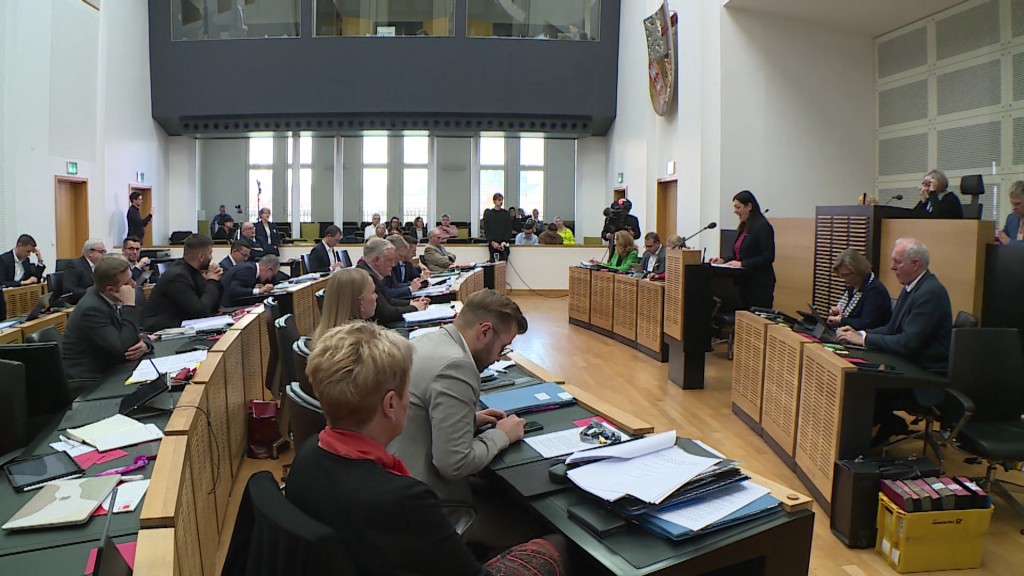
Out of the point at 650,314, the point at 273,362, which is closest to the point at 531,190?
the point at 650,314

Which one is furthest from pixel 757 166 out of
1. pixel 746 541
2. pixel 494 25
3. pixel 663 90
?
pixel 746 541

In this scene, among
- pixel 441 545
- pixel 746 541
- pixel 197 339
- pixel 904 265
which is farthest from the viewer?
pixel 197 339

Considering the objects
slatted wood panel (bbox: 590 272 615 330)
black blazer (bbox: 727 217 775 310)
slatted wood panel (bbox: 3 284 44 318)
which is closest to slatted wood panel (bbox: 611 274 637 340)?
slatted wood panel (bbox: 590 272 615 330)

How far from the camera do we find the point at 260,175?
18156 millimetres

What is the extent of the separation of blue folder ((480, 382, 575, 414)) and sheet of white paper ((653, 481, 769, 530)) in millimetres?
912

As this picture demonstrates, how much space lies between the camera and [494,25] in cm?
1386

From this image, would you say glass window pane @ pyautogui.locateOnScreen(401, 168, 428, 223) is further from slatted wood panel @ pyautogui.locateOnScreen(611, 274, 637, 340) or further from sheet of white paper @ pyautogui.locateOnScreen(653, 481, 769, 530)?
sheet of white paper @ pyautogui.locateOnScreen(653, 481, 769, 530)

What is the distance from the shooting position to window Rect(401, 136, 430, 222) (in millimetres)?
19094

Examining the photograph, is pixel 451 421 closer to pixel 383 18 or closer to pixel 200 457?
pixel 200 457

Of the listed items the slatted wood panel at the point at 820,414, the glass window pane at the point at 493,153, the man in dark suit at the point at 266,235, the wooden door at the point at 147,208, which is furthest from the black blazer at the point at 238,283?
the glass window pane at the point at 493,153

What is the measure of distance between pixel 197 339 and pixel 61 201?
8.41m

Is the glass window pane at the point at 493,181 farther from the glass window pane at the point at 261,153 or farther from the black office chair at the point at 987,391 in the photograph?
the black office chair at the point at 987,391

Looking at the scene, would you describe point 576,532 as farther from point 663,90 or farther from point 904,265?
point 663,90

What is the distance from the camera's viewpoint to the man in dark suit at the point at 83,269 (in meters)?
6.74
